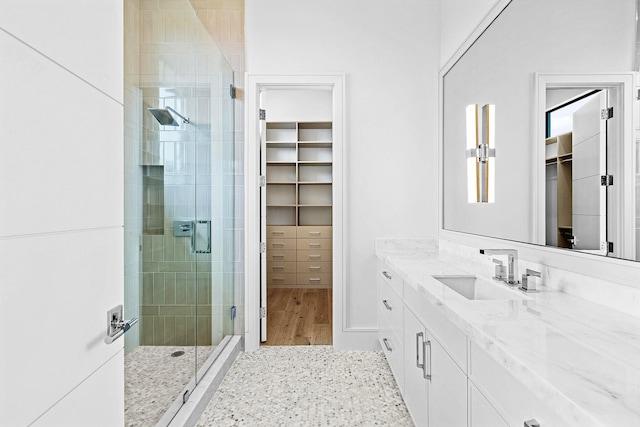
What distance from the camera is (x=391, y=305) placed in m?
2.14

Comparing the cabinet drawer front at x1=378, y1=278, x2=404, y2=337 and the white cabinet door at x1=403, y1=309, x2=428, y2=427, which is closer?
the white cabinet door at x1=403, y1=309, x2=428, y2=427

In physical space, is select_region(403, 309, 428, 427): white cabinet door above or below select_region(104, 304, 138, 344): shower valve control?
below

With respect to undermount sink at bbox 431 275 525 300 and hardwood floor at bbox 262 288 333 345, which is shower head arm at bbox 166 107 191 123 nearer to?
undermount sink at bbox 431 275 525 300

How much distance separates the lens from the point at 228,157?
259cm

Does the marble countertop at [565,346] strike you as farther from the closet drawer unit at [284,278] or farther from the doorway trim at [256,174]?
the closet drawer unit at [284,278]

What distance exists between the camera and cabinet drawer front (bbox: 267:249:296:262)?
4766mm

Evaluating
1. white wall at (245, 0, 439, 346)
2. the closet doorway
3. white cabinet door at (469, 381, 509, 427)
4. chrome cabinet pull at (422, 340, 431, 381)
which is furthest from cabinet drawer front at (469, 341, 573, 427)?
the closet doorway

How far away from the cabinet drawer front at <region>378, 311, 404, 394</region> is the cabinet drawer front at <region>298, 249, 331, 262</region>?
2192mm

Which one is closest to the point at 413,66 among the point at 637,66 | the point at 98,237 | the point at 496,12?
the point at 496,12

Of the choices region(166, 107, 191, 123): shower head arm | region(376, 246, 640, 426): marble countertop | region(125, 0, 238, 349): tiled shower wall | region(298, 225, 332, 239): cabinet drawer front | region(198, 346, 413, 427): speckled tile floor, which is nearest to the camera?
region(376, 246, 640, 426): marble countertop

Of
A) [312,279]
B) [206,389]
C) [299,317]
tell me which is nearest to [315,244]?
[312,279]

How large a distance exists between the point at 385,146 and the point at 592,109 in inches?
61.9

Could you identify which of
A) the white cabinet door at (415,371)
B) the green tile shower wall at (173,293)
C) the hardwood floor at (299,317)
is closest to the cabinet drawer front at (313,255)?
the hardwood floor at (299,317)

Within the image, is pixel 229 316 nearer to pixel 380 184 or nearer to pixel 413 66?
pixel 380 184
